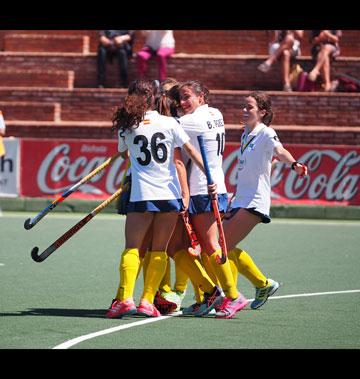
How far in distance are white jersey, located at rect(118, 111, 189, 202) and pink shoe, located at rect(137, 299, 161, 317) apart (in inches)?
33.7

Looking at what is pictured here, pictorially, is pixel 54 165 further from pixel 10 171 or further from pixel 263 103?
pixel 263 103

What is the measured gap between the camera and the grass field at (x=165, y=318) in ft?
30.2

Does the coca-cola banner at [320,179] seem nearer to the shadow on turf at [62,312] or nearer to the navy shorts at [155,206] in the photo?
the shadow on turf at [62,312]

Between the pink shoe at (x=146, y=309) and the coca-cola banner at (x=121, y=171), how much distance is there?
38.0 ft

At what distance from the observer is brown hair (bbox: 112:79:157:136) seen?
33.6ft

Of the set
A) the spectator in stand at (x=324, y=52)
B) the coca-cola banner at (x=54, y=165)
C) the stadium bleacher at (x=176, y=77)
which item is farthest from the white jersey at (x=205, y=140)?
the spectator in stand at (x=324, y=52)

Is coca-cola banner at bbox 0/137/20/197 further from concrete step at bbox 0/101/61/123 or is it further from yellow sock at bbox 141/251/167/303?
yellow sock at bbox 141/251/167/303

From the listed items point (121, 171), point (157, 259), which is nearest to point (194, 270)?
point (157, 259)

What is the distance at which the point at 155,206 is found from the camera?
10.2m

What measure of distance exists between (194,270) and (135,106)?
4.90ft

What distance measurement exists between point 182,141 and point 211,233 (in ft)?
2.80
